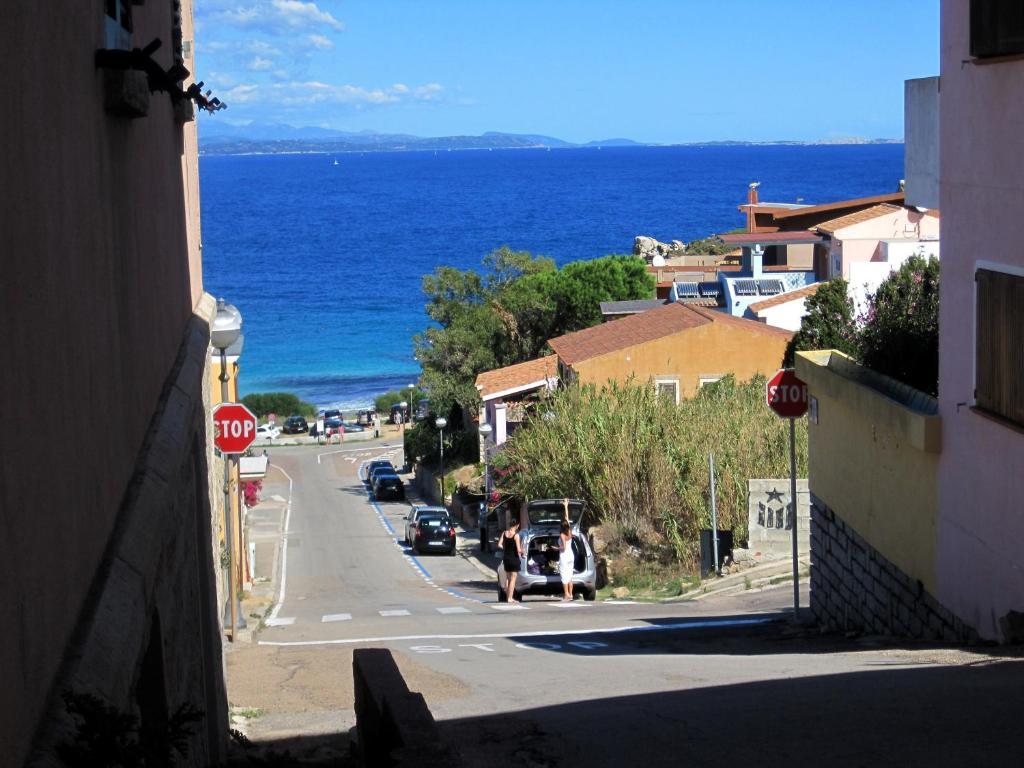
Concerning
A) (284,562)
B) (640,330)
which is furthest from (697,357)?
(284,562)

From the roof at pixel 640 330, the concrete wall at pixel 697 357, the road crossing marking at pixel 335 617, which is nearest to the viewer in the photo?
the road crossing marking at pixel 335 617

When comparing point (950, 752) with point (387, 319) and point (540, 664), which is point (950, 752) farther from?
point (387, 319)

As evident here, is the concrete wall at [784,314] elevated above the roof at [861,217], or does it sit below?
below

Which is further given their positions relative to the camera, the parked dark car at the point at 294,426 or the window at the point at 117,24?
the parked dark car at the point at 294,426

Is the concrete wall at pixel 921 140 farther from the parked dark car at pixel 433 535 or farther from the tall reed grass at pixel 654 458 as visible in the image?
the parked dark car at pixel 433 535

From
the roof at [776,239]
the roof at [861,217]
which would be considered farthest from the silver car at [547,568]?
the roof at [776,239]

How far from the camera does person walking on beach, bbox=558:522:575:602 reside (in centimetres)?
2306

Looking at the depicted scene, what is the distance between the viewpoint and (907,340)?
1472 centimetres

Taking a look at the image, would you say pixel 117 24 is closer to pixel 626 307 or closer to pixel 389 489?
pixel 389 489

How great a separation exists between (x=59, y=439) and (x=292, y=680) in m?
9.16

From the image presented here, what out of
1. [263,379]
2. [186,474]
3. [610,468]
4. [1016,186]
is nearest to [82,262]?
[186,474]

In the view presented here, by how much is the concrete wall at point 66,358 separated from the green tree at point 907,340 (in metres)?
9.25

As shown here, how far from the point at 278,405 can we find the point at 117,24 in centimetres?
10034

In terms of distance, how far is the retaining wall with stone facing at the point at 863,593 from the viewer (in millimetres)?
11898
